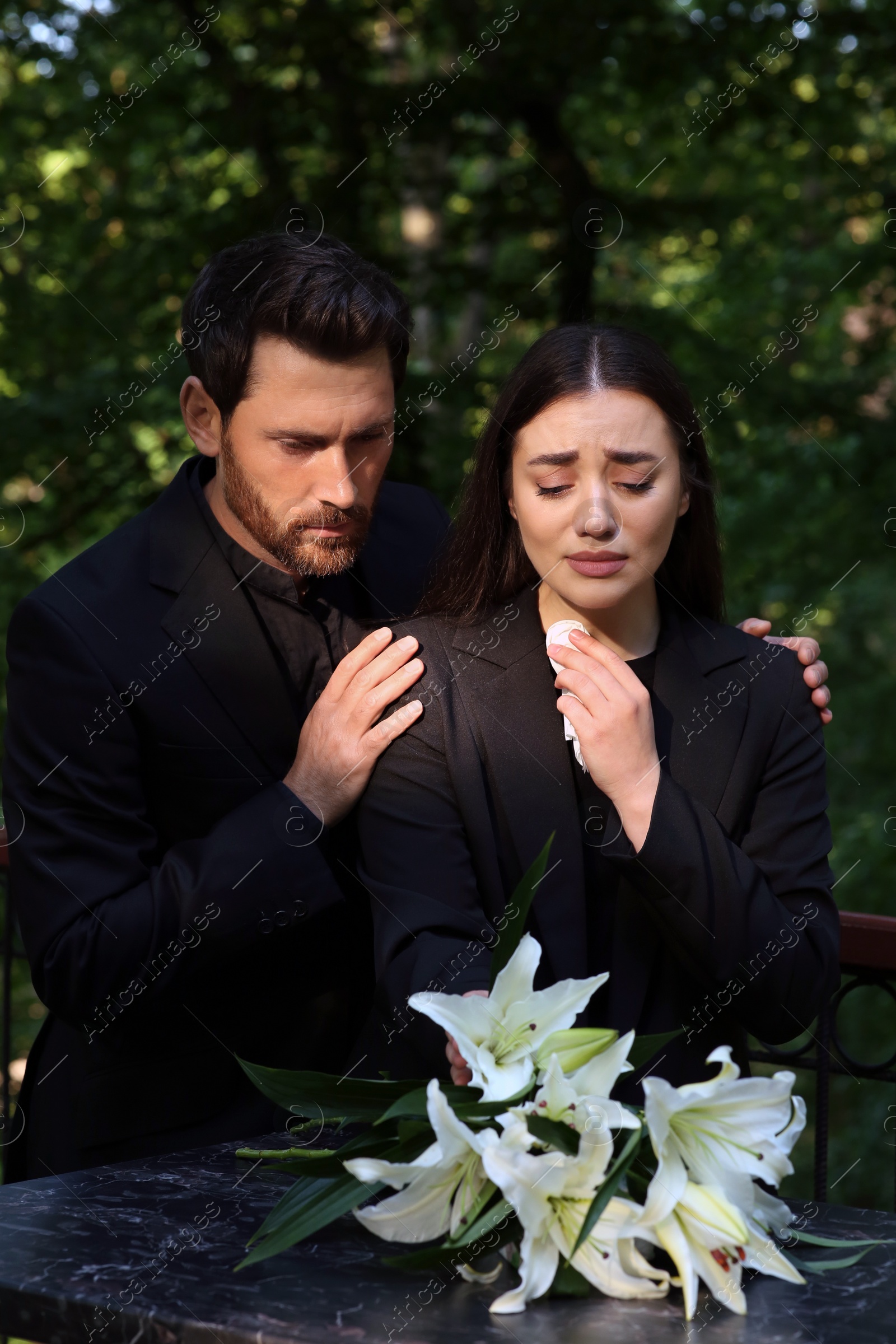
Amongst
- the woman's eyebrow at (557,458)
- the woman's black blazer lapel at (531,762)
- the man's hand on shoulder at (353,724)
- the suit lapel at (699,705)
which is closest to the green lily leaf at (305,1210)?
the woman's black blazer lapel at (531,762)

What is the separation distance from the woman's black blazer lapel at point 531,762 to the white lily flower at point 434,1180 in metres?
0.67

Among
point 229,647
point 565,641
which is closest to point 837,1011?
point 565,641

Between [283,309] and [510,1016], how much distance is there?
1.57 meters

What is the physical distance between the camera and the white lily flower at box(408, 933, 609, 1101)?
1.70 meters

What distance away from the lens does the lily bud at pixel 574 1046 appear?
171cm

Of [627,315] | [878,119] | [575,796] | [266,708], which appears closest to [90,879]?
[266,708]

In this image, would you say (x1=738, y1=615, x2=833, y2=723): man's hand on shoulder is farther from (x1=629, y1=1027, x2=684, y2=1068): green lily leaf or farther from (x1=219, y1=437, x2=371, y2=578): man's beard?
(x1=629, y1=1027, x2=684, y2=1068): green lily leaf

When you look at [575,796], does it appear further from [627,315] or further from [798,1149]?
[798,1149]

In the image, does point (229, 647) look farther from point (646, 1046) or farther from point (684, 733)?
point (646, 1046)

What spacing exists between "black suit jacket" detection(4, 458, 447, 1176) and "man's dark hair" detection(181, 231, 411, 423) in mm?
307

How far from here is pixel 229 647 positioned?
2.81 m

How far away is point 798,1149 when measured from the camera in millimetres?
9664

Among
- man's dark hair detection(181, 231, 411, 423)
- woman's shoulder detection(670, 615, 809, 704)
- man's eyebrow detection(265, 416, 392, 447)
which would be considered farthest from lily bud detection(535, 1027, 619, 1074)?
man's dark hair detection(181, 231, 411, 423)

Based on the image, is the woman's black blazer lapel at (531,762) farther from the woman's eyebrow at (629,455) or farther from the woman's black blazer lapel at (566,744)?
the woman's eyebrow at (629,455)
